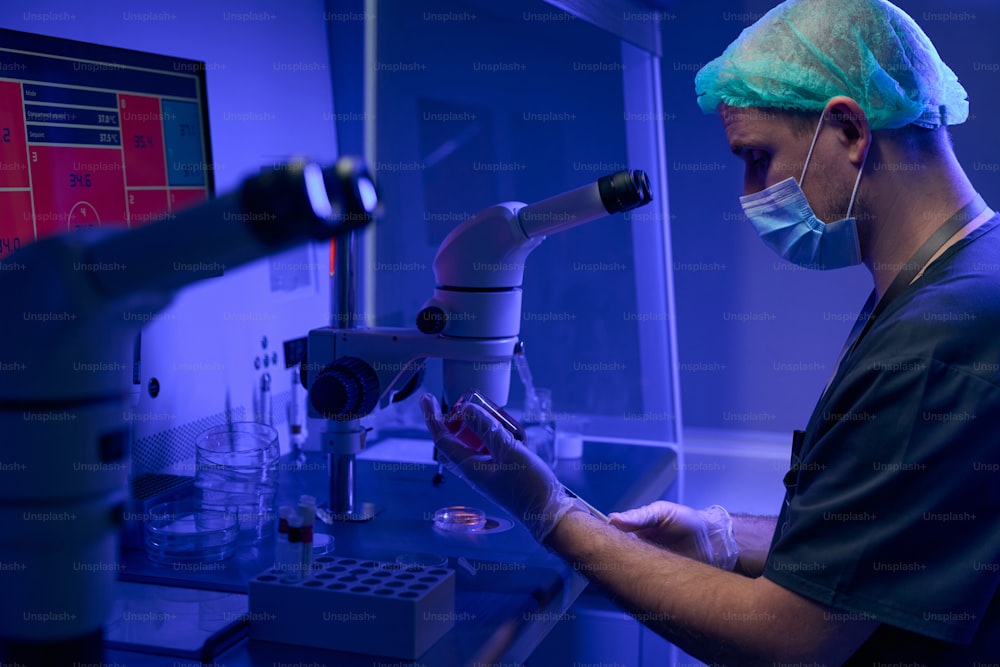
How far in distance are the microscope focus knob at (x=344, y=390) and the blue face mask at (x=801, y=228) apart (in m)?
0.68

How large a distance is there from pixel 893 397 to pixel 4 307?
941mm

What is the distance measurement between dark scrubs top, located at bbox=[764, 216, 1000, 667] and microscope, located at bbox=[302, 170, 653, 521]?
508 millimetres

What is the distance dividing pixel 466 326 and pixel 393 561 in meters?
0.40

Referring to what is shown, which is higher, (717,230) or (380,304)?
(717,230)

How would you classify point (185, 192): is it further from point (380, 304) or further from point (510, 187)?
point (510, 187)

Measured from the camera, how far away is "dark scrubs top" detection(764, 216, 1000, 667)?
104cm

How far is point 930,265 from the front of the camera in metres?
Result: 1.23

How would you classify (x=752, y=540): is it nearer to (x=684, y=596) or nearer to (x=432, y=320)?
(x=684, y=596)

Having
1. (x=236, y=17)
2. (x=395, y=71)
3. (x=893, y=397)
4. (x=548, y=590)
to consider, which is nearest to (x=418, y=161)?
(x=395, y=71)

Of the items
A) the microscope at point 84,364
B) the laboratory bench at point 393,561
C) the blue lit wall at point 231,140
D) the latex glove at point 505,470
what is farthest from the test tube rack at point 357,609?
the blue lit wall at point 231,140

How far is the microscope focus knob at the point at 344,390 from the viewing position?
1.48m

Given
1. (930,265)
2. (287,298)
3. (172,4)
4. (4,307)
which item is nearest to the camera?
(4,307)

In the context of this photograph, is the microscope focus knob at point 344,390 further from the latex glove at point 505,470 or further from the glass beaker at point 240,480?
the glass beaker at point 240,480

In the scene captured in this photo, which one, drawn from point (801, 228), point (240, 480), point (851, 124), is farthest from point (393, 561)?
point (851, 124)
